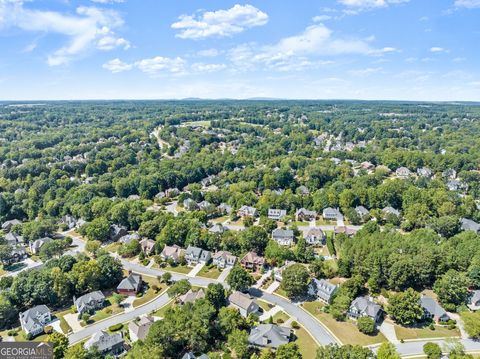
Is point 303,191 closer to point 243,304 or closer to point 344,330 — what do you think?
point 243,304

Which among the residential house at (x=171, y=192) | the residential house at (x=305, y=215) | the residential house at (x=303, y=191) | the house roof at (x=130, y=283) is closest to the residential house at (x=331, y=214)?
the residential house at (x=305, y=215)

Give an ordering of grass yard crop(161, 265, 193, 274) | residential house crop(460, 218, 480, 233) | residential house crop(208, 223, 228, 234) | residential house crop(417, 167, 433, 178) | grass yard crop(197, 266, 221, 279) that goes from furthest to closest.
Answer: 1. residential house crop(417, 167, 433, 178)
2. residential house crop(208, 223, 228, 234)
3. residential house crop(460, 218, 480, 233)
4. grass yard crop(161, 265, 193, 274)
5. grass yard crop(197, 266, 221, 279)

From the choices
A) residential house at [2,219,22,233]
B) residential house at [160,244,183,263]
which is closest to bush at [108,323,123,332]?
residential house at [160,244,183,263]

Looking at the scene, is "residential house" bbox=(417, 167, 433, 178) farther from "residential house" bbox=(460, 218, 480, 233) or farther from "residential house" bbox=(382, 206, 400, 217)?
"residential house" bbox=(460, 218, 480, 233)

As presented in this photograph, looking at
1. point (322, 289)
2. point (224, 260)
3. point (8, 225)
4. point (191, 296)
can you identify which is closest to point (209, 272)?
point (224, 260)

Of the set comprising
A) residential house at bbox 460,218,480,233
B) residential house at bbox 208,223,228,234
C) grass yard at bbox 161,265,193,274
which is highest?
residential house at bbox 460,218,480,233

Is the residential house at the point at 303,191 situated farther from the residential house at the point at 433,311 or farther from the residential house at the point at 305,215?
the residential house at the point at 433,311
